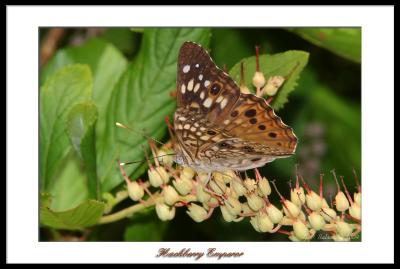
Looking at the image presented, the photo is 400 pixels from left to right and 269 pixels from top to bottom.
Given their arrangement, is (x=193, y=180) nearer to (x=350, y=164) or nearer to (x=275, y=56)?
(x=275, y=56)

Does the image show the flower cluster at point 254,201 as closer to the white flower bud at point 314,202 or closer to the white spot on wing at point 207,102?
the white flower bud at point 314,202

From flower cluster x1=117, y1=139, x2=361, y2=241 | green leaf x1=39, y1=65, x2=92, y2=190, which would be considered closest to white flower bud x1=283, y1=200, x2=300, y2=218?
flower cluster x1=117, y1=139, x2=361, y2=241

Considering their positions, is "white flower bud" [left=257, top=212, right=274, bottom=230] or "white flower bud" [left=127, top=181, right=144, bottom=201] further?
"white flower bud" [left=127, top=181, right=144, bottom=201]

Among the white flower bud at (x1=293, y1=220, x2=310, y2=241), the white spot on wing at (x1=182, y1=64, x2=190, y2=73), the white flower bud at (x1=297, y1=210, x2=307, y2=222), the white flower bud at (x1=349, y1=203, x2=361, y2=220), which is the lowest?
the white flower bud at (x1=293, y1=220, x2=310, y2=241)

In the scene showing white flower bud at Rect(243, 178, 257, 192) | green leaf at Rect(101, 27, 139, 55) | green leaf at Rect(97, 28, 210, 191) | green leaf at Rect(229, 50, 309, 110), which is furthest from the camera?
green leaf at Rect(101, 27, 139, 55)

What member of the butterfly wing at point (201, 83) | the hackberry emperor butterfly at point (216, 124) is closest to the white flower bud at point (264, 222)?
the hackberry emperor butterfly at point (216, 124)

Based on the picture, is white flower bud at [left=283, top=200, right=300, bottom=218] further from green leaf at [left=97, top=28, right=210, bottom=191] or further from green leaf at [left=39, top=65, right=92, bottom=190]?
green leaf at [left=39, top=65, right=92, bottom=190]

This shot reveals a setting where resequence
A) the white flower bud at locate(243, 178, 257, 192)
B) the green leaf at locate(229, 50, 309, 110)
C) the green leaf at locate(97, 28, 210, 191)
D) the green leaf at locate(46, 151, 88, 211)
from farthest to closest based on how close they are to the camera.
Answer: the green leaf at locate(46, 151, 88, 211)
the green leaf at locate(97, 28, 210, 191)
the green leaf at locate(229, 50, 309, 110)
the white flower bud at locate(243, 178, 257, 192)
